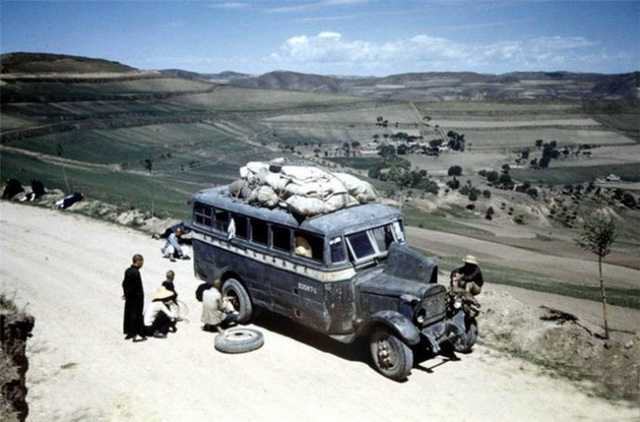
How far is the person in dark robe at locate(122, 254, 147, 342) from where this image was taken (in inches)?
468

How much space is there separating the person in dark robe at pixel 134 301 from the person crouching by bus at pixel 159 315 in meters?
0.20

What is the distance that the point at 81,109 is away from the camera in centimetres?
9962

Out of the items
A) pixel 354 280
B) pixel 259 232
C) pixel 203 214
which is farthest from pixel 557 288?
pixel 203 214

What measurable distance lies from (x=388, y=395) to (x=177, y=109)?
120m

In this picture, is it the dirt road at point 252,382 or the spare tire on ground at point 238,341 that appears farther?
the spare tire on ground at point 238,341

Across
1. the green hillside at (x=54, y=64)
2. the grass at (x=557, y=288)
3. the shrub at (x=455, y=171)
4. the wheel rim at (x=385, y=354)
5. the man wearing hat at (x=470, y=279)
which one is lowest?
the shrub at (x=455, y=171)

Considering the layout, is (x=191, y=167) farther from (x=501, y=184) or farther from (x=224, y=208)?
(x=224, y=208)

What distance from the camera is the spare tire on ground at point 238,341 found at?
449 inches

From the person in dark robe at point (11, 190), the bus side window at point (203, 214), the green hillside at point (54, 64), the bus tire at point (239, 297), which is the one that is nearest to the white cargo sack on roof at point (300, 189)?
the bus side window at point (203, 214)

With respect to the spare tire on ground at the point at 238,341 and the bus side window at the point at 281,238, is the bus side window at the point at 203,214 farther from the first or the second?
the spare tire on ground at the point at 238,341

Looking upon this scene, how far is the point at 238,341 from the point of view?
11.5 metres

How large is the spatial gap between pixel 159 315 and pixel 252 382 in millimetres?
3537

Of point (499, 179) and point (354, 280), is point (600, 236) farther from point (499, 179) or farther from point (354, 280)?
point (499, 179)

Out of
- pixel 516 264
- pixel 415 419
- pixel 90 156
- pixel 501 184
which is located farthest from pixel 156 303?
pixel 501 184
